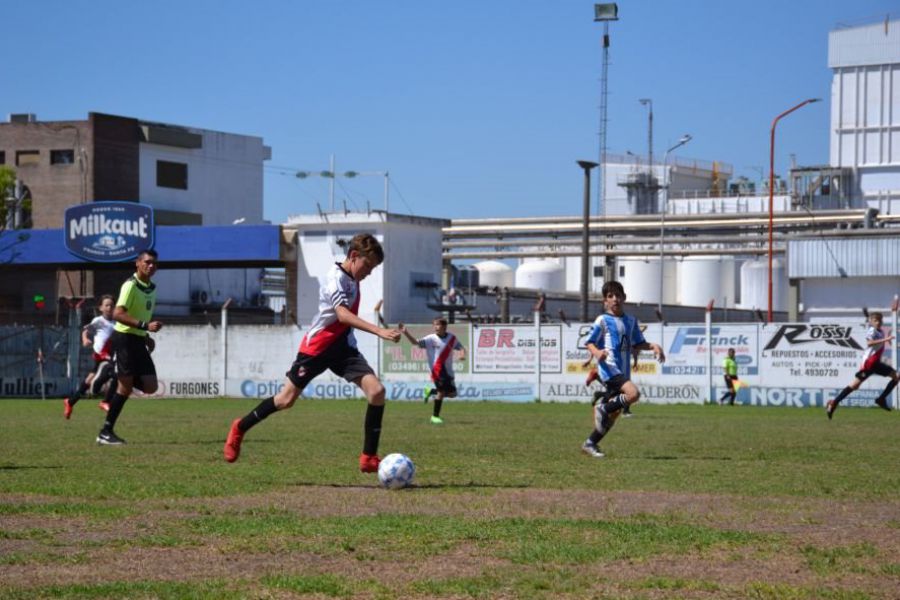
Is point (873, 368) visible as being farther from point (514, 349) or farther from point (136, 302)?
point (136, 302)

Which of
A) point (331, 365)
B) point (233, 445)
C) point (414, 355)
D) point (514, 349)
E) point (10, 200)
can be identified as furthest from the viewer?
point (10, 200)

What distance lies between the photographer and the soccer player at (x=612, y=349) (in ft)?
49.8

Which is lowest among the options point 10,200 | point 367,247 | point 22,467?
point 22,467

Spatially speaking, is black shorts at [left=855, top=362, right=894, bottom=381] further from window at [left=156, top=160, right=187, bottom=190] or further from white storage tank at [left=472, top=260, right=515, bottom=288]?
white storage tank at [left=472, top=260, right=515, bottom=288]

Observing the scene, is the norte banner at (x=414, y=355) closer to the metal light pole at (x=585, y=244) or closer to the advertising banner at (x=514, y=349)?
the advertising banner at (x=514, y=349)

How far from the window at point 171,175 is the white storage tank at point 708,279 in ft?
93.9

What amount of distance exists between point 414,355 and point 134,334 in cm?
2336

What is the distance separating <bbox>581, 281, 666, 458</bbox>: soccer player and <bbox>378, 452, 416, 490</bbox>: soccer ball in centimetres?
436

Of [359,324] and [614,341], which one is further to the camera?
[614,341]

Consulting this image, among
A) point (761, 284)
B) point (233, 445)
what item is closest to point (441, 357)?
point (233, 445)

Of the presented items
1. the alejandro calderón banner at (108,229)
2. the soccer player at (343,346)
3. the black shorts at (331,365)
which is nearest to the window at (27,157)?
the alejandro calderón banner at (108,229)

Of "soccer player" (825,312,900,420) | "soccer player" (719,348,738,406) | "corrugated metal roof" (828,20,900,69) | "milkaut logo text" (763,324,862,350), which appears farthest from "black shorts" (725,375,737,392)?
"corrugated metal roof" (828,20,900,69)

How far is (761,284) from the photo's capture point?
7206 cm

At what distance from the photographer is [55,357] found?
41.4 meters
